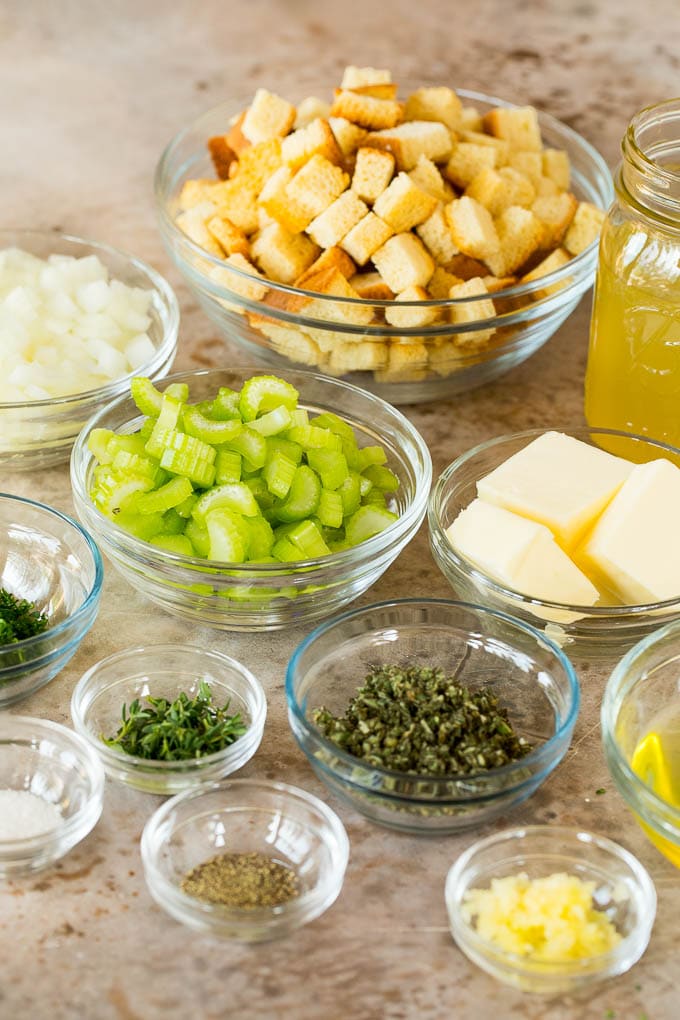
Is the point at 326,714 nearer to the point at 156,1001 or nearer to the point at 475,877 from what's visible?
the point at 475,877

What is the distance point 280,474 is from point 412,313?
1.65 feet

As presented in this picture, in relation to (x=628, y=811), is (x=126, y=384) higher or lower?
higher

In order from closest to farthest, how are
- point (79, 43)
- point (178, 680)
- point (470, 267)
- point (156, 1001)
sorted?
point (156, 1001) < point (178, 680) < point (470, 267) < point (79, 43)

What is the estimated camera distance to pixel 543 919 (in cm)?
148

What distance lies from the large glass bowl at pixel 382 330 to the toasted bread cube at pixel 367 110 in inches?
15.7

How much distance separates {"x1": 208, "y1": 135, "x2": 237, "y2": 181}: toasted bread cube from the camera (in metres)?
2.64

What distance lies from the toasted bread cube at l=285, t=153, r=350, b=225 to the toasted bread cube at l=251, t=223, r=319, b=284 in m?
0.07

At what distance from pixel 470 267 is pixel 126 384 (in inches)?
26.6

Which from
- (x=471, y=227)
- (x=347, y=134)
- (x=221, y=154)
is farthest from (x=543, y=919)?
(x=221, y=154)

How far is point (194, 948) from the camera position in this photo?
4.97 ft

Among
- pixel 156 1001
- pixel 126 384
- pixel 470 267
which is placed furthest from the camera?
pixel 470 267

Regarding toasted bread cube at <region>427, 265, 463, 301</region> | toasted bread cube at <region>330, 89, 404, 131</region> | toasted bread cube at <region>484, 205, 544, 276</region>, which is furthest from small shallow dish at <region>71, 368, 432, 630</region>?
toasted bread cube at <region>330, 89, 404, 131</region>

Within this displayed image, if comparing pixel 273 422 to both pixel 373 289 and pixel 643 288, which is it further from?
pixel 643 288

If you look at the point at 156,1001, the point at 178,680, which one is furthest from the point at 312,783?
the point at 156,1001
